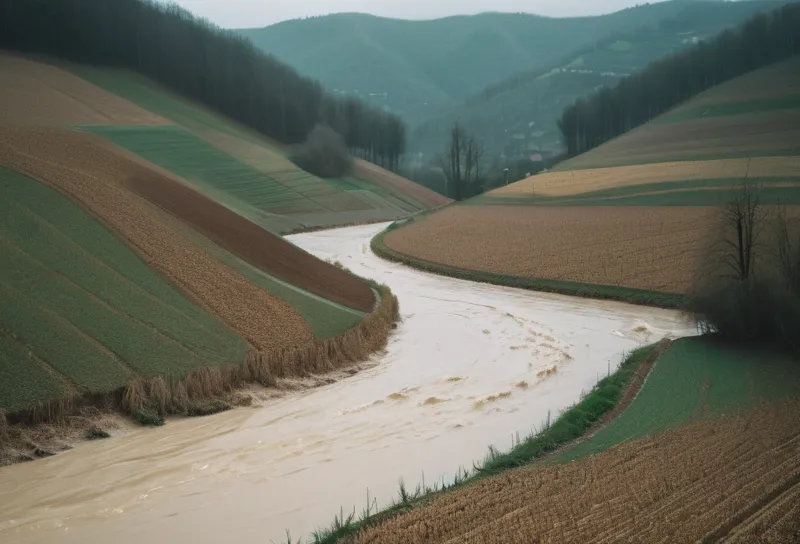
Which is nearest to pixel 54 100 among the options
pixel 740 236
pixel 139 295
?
pixel 139 295

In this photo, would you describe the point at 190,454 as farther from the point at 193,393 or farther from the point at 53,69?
the point at 53,69

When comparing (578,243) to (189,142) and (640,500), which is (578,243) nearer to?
(640,500)

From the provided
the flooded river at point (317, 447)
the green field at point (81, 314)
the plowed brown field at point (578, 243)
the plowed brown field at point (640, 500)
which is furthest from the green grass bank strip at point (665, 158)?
the green field at point (81, 314)

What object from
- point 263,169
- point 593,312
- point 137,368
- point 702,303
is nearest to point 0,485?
point 137,368

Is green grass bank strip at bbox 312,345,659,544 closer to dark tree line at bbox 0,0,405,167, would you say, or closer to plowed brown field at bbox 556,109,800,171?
plowed brown field at bbox 556,109,800,171

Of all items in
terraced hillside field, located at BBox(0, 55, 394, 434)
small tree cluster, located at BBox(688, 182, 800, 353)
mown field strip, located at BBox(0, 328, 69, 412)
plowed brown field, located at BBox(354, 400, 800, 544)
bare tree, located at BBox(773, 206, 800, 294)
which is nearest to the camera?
plowed brown field, located at BBox(354, 400, 800, 544)

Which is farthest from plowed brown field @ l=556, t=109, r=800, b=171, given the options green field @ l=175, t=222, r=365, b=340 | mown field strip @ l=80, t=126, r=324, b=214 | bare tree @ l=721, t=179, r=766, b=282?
green field @ l=175, t=222, r=365, b=340
